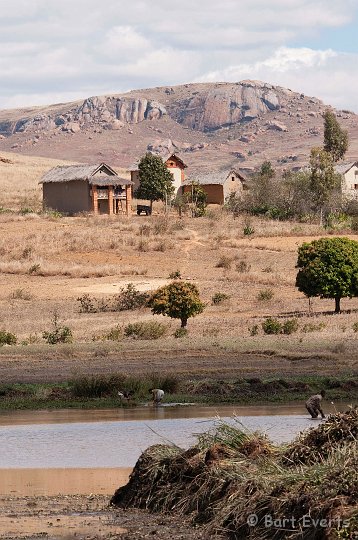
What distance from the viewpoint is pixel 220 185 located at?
316 feet

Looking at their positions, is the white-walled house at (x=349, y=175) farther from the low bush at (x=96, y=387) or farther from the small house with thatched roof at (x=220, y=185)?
the low bush at (x=96, y=387)

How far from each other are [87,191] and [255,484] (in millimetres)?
73784

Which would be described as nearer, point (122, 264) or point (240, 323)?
point (240, 323)

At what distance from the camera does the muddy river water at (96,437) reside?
53.1 ft

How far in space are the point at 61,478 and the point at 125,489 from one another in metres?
2.53

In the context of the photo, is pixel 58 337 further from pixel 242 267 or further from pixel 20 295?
pixel 242 267

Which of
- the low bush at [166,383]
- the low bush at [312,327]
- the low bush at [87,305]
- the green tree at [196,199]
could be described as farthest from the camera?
the green tree at [196,199]

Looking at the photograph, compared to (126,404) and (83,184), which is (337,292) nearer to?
(126,404)

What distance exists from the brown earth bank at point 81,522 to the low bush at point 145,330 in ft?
73.4

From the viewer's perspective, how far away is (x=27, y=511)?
13695mm

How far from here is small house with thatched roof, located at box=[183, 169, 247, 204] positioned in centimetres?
9625

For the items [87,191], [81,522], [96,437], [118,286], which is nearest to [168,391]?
[96,437]

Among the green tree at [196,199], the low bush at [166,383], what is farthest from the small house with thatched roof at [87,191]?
the low bush at [166,383]

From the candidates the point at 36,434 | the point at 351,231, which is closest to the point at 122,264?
the point at 351,231
